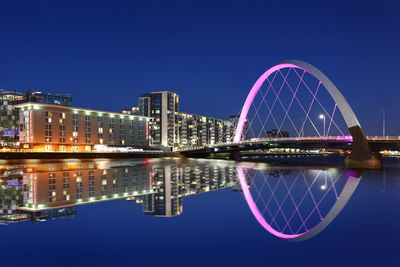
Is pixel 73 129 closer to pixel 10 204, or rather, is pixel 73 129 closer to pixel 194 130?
pixel 10 204

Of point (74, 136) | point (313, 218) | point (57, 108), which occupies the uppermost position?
point (57, 108)

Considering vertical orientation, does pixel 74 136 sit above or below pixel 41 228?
above

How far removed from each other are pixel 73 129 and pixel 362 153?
65.5m

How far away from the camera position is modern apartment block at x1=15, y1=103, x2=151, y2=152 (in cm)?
7400

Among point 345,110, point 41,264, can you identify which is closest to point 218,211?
point 41,264

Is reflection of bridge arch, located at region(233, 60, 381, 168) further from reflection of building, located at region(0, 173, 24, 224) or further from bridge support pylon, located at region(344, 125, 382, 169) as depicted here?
reflection of building, located at region(0, 173, 24, 224)

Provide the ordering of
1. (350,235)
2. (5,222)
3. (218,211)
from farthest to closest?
(218,211), (5,222), (350,235)

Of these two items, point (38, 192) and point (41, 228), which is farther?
point (38, 192)

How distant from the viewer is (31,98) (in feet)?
332

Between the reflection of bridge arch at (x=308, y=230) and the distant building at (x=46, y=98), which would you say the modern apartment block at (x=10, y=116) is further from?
the reflection of bridge arch at (x=308, y=230)

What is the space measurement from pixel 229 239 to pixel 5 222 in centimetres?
718

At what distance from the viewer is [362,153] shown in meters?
45.7

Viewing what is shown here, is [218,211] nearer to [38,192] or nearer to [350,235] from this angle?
[350,235]

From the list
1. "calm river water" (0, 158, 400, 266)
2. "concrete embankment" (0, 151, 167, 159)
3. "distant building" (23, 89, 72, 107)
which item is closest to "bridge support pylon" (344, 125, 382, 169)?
"calm river water" (0, 158, 400, 266)
